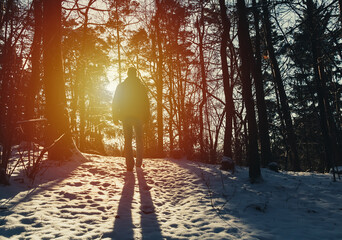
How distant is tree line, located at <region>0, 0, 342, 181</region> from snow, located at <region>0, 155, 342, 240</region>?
0.80 meters

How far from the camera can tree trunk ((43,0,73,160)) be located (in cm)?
567

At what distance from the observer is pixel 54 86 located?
5.84 meters

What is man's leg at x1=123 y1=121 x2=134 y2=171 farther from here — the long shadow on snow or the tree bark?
the tree bark

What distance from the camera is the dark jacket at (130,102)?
5711 millimetres

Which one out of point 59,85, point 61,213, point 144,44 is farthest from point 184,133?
point 61,213

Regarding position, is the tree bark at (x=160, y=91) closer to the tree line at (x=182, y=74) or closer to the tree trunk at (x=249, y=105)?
the tree line at (x=182, y=74)

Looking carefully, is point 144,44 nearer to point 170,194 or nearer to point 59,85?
point 59,85

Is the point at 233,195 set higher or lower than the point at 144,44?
lower

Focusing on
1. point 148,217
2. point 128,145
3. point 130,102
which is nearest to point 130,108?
point 130,102

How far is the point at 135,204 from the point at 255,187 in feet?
8.37

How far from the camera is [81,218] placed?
279 cm

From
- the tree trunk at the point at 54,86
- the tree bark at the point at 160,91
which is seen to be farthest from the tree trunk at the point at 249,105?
the tree bark at the point at 160,91

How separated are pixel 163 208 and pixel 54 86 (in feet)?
14.6

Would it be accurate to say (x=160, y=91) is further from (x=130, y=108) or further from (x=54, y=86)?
(x=54, y=86)
